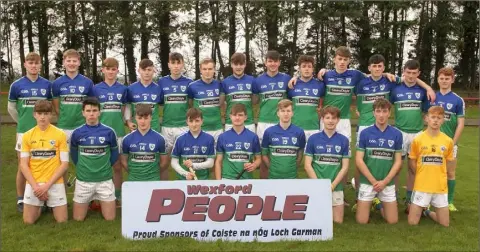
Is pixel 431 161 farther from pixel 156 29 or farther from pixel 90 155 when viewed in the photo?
pixel 156 29

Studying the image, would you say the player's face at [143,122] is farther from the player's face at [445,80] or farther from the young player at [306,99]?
the player's face at [445,80]

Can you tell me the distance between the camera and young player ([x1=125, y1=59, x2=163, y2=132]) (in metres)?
7.25

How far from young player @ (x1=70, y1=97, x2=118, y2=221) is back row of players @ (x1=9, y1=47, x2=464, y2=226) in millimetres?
28

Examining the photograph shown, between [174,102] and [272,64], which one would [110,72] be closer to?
[174,102]

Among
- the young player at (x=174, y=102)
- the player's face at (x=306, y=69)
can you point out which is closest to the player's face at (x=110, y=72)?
the young player at (x=174, y=102)

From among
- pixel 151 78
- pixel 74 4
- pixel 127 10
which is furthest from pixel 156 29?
pixel 151 78

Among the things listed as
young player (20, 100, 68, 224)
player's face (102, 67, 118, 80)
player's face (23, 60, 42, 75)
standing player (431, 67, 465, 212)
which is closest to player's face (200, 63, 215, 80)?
player's face (102, 67, 118, 80)

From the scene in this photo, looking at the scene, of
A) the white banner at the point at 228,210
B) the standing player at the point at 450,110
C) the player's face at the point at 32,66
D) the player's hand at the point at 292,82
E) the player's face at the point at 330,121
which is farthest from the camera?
the player's hand at the point at 292,82

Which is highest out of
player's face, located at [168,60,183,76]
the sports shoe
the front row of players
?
Answer: player's face, located at [168,60,183,76]

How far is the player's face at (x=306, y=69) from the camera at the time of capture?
725cm

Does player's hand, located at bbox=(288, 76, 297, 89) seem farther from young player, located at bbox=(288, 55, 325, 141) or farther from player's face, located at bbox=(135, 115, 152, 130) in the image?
→ player's face, located at bbox=(135, 115, 152, 130)

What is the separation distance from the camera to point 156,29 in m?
31.4

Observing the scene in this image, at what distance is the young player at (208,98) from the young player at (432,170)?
3.04m

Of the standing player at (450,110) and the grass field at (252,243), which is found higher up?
the standing player at (450,110)
